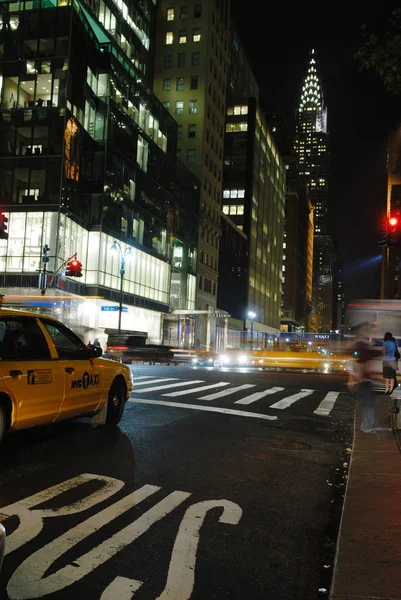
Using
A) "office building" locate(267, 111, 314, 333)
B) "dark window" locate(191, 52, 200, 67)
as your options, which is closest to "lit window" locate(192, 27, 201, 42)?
"dark window" locate(191, 52, 200, 67)

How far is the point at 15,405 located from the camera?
6961mm

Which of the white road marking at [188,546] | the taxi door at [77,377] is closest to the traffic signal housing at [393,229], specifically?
the taxi door at [77,377]

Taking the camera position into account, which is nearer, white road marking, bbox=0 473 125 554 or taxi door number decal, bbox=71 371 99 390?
white road marking, bbox=0 473 125 554

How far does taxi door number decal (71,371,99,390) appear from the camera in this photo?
326 inches

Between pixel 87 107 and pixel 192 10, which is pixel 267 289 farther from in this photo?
pixel 87 107

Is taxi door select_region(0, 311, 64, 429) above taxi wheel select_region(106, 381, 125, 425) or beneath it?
above

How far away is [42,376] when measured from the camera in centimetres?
747

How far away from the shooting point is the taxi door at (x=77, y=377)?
26.5ft

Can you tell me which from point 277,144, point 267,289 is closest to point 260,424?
point 267,289

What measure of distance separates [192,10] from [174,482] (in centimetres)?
8854

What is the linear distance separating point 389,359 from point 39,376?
10.7 m

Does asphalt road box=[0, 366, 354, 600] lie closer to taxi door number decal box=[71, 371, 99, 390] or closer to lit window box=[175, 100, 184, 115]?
taxi door number decal box=[71, 371, 99, 390]

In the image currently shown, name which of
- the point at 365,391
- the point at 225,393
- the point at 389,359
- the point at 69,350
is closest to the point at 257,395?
the point at 225,393

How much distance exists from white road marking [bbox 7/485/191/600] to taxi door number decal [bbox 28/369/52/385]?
7.30ft
